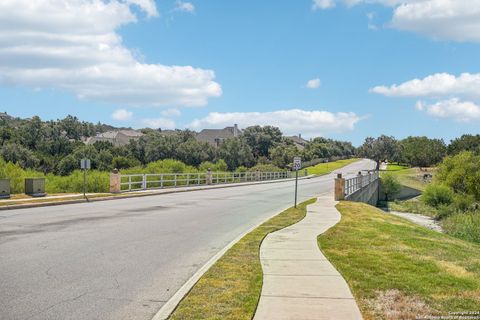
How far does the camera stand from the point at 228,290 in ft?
26.9

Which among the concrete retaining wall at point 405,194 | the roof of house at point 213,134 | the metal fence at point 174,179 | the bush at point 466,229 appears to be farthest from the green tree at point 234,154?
the bush at point 466,229

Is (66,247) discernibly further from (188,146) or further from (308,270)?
(188,146)

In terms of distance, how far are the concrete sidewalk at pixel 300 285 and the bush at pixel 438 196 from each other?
48.2m

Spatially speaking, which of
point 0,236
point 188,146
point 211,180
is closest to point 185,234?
point 0,236

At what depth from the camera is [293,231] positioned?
1567cm

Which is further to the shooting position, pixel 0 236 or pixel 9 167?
pixel 9 167

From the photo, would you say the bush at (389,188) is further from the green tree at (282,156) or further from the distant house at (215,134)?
the distant house at (215,134)

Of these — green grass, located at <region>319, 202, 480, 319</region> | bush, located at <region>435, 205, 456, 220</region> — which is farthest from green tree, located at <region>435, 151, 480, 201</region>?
green grass, located at <region>319, 202, 480, 319</region>

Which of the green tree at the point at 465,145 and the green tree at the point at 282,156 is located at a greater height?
the green tree at the point at 465,145

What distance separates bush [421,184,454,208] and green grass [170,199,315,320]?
50.3 m

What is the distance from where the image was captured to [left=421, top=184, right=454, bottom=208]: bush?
57594mm

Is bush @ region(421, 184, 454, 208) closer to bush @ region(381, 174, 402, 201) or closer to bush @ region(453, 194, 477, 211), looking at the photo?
bush @ region(453, 194, 477, 211)

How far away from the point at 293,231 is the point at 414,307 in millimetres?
8544

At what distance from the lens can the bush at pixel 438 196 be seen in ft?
189
